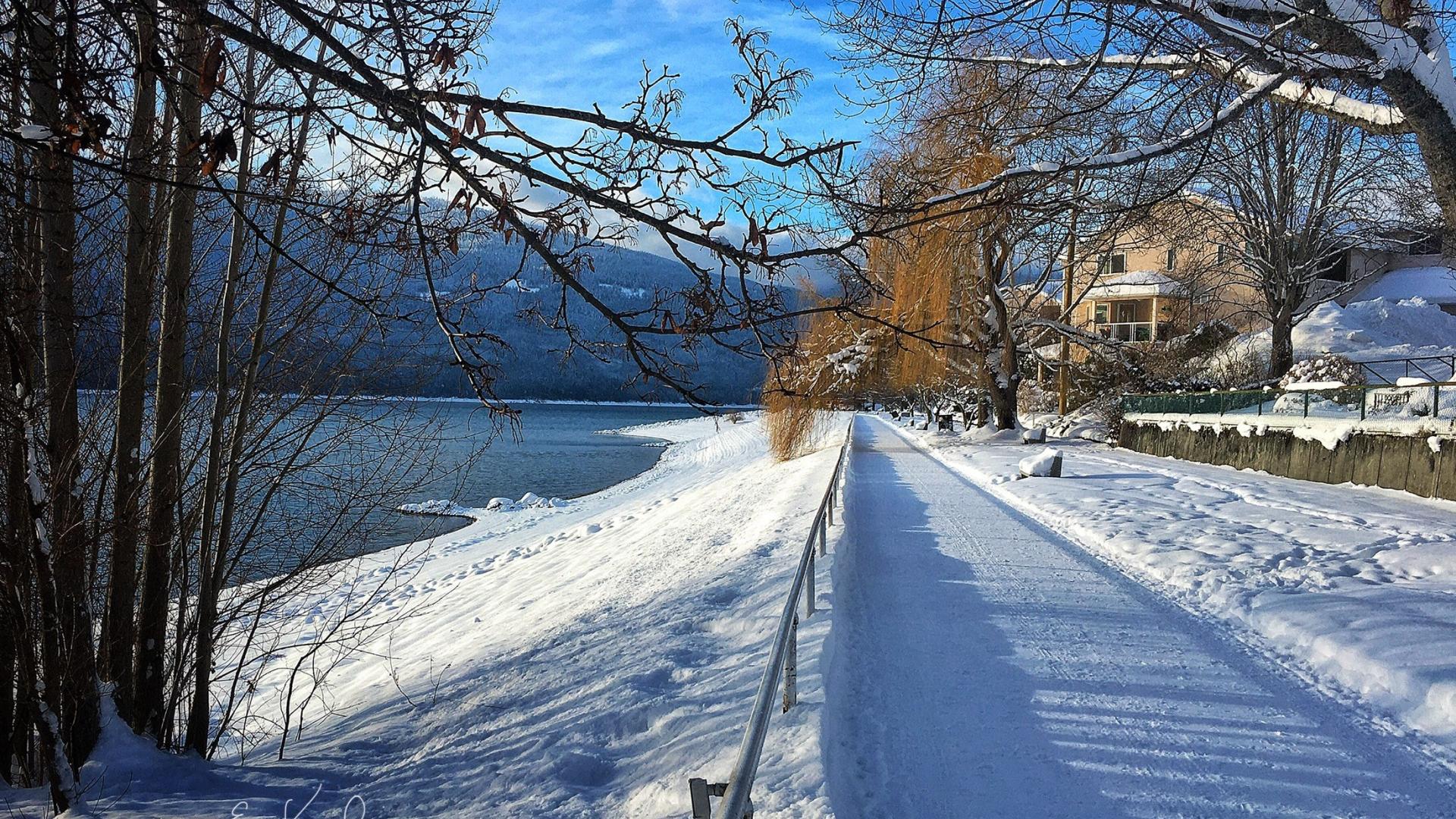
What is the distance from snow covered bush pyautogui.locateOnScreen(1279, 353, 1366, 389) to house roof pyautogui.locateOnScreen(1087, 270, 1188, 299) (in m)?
21.5

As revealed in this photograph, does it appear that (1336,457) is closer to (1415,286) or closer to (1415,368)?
(1415,368)

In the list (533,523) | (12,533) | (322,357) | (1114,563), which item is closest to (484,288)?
(12,533)

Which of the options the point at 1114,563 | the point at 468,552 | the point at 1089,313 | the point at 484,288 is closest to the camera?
the point at 484,288

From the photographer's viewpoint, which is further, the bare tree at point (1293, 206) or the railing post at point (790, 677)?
the bare tree at point (1293, 206)

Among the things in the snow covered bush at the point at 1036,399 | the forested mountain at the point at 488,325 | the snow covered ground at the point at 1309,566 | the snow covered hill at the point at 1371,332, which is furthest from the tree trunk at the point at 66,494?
the snow covered bush at the point at 1036,399

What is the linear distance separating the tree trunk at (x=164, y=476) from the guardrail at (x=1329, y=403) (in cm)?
1882

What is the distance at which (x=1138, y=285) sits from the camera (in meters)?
50.4

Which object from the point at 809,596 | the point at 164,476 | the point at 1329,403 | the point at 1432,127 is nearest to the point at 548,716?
the point at 809,596

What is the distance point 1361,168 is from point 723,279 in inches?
1327

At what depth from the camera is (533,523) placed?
22938 mm

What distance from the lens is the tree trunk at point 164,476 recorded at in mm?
6531

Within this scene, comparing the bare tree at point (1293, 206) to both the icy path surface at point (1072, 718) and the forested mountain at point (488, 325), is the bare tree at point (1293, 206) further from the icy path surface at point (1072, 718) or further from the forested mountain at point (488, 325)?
the forested mountain at point (488, 325)

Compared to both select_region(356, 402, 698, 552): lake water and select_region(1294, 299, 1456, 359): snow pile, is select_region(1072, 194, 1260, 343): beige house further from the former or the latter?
select_region(356, 402, 698, 552): lake water

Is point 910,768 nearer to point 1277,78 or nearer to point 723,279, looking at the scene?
point 723,279
